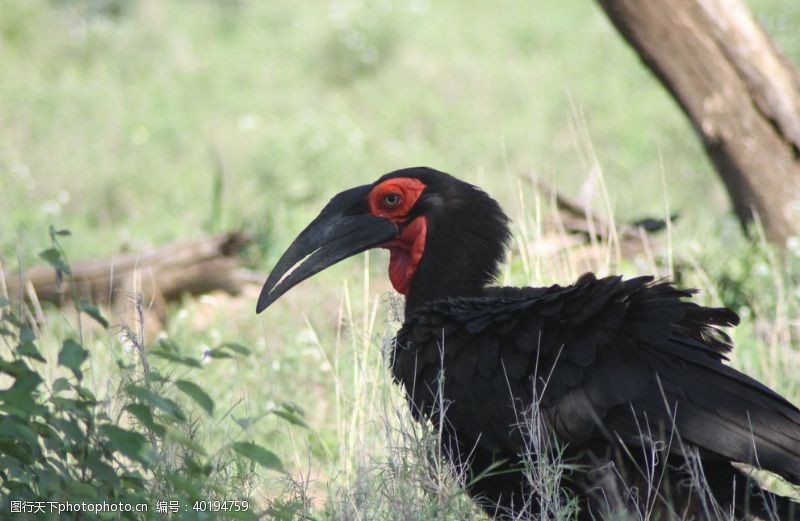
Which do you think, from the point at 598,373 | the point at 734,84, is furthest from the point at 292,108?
the point at 598,373

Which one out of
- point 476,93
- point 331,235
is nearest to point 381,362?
point 331,235

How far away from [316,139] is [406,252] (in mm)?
5691

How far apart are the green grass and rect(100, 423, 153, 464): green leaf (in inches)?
63.8

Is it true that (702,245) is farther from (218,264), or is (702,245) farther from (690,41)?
(218,264)

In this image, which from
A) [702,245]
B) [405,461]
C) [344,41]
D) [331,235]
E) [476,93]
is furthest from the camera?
[344,41]

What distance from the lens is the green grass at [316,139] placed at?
5.79 meters

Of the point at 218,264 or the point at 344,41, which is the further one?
the point at 344,41

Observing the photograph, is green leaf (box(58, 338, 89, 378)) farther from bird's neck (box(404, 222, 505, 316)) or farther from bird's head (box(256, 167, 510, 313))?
bird's neck (box(404, 222, 505, 316))

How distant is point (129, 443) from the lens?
2.61 m

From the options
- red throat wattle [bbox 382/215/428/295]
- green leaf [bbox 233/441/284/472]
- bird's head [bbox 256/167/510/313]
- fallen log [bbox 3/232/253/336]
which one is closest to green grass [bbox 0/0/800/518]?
fallen log [bbox 3/232/253/336]

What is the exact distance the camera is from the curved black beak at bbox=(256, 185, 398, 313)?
13.4 feet

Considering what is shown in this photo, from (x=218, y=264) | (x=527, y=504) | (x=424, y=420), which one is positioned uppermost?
(x=218, y=264)

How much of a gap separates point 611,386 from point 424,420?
0.66 metres

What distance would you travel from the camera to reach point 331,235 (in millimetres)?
4117
